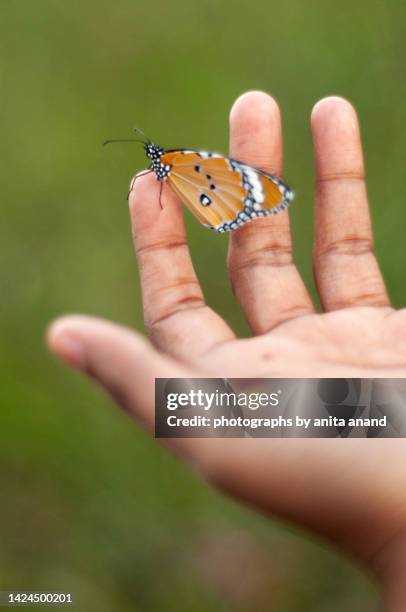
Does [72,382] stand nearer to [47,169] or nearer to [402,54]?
[47,169]

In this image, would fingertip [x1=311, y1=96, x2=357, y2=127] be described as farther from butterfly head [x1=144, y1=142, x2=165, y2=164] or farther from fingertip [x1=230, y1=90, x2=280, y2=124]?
butterfly head [x1=144, y1=142, x2=165, y2=164]

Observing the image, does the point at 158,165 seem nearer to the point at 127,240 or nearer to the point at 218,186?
the point at 218,186

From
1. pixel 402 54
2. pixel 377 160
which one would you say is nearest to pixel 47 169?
pixel 377 160

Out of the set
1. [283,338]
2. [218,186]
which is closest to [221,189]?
[218,186]

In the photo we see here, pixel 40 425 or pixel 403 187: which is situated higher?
pixel 403 187

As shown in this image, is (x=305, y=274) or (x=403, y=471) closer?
(x=403, y=471)

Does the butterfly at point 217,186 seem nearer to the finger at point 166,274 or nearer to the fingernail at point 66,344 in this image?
the finger at point 166,274

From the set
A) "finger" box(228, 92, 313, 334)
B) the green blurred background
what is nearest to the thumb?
"finger" box(228, 92, 313, 334)
